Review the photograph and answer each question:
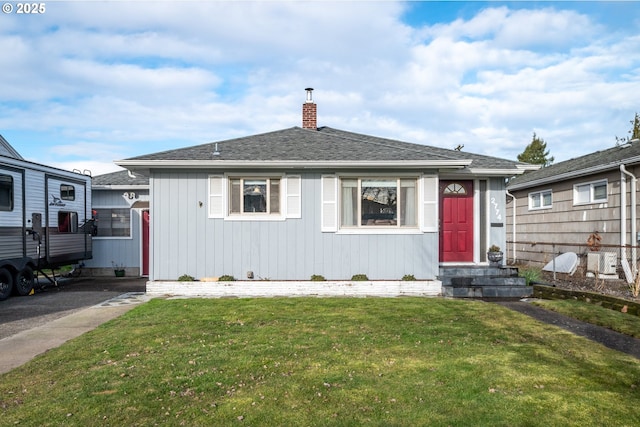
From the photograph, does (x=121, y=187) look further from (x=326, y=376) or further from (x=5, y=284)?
(x=326, y=376)

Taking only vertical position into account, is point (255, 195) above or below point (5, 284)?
above

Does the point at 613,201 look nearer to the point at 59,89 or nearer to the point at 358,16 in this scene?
the point at 358,16

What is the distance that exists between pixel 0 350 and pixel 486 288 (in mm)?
8916

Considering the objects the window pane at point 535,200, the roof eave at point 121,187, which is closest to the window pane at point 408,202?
the window pane at point 535,200

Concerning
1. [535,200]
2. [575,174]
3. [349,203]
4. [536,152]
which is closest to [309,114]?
[349,203]

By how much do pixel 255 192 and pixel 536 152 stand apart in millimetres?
30845

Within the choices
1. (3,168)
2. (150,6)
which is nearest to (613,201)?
(150,6)

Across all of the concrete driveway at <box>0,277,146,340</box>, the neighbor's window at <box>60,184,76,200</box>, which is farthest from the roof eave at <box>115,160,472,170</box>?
the neighbor's window at <box>60,184,76,200</box>

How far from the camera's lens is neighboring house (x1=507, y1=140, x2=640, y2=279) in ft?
37.3

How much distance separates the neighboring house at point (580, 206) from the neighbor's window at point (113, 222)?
1313 cm

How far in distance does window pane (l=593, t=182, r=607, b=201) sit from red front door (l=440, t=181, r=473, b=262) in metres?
4.44

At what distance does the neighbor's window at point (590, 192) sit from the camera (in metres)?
12.5

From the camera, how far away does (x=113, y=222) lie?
584 inches

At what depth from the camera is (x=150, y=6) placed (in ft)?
34.0
